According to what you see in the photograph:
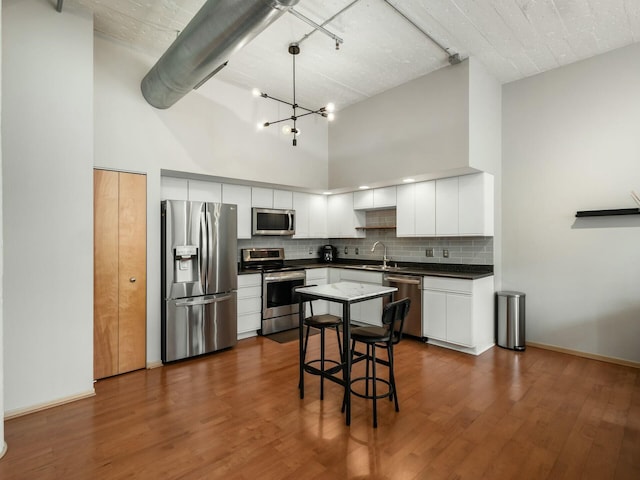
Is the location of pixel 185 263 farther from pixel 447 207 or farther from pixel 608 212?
pixel 608 212

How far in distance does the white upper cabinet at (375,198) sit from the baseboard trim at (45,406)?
4179 millimetres

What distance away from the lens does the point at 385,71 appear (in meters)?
4.17

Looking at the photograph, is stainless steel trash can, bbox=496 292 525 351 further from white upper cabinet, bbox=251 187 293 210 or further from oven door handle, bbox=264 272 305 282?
white upper cabinet, bbox=251 187 293 210

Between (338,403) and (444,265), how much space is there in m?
2.82

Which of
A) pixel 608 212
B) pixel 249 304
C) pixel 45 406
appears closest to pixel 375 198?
pixel 249 304

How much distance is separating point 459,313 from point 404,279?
2.72 ft

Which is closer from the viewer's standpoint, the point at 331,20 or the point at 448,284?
the point at 331,20

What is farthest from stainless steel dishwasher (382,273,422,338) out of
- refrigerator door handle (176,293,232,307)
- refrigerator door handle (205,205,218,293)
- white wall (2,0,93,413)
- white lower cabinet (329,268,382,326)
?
white wall (2,0,93,413)

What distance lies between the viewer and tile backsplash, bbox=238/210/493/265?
4.58 metres

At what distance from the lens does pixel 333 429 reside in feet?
7.94

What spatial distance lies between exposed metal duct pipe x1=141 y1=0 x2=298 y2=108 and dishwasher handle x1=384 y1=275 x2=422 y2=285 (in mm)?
3313

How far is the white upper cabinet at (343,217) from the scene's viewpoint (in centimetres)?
567

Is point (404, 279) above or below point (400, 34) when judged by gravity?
below

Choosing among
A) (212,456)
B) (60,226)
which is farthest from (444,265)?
(60,226)
